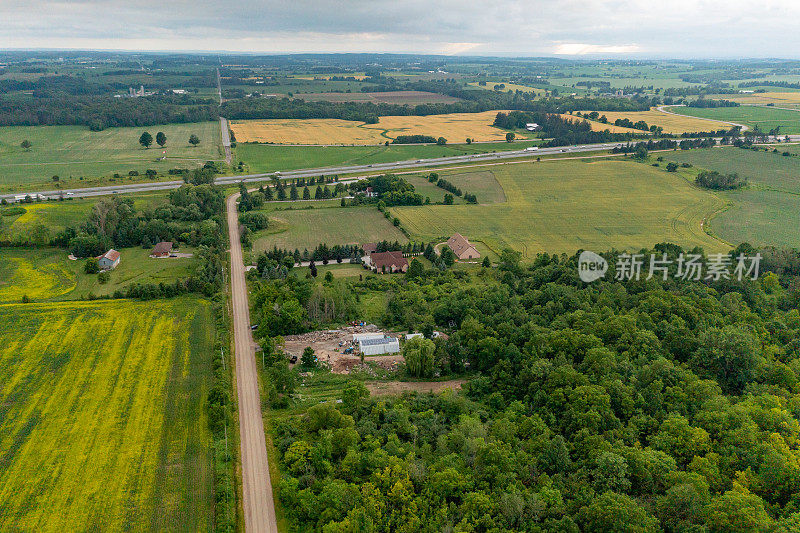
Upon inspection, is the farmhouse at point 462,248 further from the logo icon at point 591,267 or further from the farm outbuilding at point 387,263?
the logo icon at point 591,267

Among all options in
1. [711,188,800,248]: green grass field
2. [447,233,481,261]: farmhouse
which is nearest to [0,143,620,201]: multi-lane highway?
[447,233,481,261]: farmhouse

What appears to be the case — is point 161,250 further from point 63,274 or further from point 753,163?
point 753,163

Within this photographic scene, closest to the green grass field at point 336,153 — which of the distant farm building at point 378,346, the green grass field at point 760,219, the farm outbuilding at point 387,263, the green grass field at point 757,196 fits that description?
the green grass field at point 757,196

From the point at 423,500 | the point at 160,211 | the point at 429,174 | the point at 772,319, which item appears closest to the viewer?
the point at 423,500

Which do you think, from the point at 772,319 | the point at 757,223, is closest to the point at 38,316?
the point at 772,319

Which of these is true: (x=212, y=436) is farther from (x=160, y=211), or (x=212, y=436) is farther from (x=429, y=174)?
(x=429, y=174)

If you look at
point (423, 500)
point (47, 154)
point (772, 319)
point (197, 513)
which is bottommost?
point (197, 513)

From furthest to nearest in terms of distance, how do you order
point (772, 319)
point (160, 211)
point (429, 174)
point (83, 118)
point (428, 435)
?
point (83, 118) → point (429, 174) → point (160, 211) → point (772, 319) → point (428, 435)
